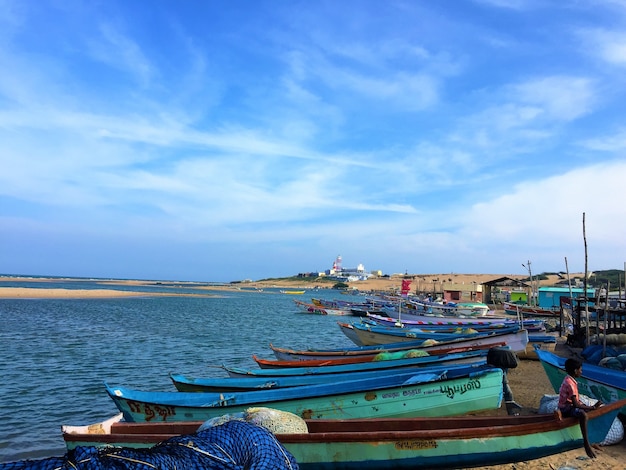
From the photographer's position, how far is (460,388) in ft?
31.1

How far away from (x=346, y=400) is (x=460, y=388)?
2285 mm

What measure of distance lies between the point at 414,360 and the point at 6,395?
11.5 metres

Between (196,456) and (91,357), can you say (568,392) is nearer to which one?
(196,456)

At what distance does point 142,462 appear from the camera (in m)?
4.27

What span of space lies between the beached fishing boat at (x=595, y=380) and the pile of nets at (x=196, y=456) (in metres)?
6.99

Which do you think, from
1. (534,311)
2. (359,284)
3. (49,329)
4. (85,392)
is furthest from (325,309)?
(359,284)

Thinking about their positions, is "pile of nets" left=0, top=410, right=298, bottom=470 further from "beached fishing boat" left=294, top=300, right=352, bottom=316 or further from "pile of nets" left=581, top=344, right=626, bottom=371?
"beached fishing boat" left=294, top=300, right=352, bottom=316

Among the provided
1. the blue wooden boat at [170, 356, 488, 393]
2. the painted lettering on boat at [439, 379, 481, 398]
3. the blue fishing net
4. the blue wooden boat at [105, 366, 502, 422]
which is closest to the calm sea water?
the blue wooden boat at [105, 366, 502, 422]

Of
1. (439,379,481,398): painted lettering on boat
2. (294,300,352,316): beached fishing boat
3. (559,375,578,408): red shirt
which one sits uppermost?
(559,375,578,408): red shirt

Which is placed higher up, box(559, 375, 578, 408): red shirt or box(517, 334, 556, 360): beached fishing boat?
box(559, 375, 578, 408): red shirt

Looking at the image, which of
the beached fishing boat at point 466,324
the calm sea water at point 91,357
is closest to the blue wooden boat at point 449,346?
the calm sea water at point 91,357

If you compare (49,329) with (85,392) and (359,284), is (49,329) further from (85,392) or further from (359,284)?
(359,284)

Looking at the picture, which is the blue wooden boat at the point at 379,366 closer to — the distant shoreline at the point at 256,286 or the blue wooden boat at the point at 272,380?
the blue wooden boat at the point at 272,380

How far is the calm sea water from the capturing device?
11539 mm
